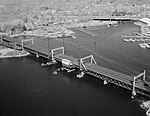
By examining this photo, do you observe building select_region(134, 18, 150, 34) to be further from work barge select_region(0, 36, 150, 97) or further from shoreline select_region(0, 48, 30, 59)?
shoreline select_region(0, 48, 30, 59)

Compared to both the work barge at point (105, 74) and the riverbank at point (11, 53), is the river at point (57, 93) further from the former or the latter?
the riverbank at point (11, 53)

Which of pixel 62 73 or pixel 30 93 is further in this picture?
pixel 62 73

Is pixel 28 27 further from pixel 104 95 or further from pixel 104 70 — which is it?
pixel 104 95

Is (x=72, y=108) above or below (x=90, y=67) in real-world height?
below

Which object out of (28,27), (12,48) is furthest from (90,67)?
(28,27)

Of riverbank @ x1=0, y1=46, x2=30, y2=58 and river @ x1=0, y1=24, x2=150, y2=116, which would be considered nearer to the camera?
river @ x1=0, y1=24, x2=150, y2=116

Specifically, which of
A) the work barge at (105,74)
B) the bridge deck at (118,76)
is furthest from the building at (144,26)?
the bridge deck at (118,76)

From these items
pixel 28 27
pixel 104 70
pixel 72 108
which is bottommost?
pixel 72 108

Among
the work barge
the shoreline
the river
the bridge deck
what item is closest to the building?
the river

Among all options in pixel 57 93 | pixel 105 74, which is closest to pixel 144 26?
pixel 105 74

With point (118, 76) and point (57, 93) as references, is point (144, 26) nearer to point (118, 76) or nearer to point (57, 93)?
point (118, 76)

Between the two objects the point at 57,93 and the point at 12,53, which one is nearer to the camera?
the point at 57,93
